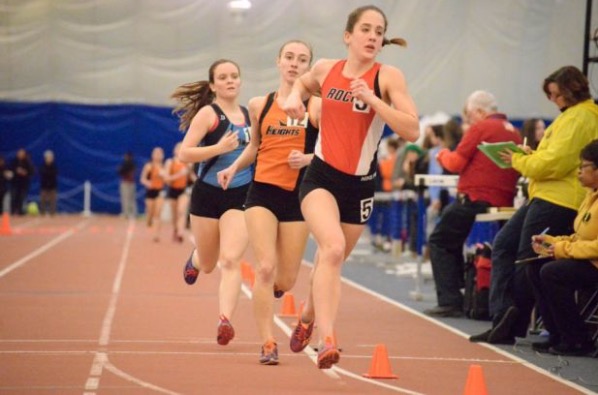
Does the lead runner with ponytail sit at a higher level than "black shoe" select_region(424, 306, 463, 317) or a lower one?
higher

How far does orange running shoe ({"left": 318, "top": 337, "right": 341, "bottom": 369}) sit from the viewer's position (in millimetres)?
8523

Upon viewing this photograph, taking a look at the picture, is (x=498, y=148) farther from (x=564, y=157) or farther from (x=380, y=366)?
(x=380, y=366)

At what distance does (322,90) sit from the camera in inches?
357

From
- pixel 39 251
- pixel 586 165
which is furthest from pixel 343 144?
pixel 39 251

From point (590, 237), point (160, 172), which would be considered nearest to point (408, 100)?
point (590, 237)

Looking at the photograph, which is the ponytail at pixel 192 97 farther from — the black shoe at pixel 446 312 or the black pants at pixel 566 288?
the black shoe at pixel 446 312

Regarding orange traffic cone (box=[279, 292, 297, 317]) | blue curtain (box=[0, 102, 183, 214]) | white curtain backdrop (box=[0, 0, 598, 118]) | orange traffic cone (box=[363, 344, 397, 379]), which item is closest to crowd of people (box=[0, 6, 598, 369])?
orange traffic cone (box=[363, 344, 397, 379])

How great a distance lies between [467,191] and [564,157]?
3.07m

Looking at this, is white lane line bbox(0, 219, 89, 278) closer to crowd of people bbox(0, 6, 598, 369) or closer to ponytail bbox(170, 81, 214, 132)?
ponytail bbox(170, 81, 214, 132)

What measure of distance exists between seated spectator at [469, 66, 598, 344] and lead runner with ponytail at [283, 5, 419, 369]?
2.98 m

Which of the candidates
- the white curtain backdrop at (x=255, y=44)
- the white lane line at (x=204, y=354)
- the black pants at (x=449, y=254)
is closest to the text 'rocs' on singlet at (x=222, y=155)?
the white lane line at (x=204, y=354)

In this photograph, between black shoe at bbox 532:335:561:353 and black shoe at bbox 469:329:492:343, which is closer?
black shoe at bbox 532:335:561:353

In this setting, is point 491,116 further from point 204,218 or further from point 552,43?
point 552,43

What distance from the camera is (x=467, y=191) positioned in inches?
576
